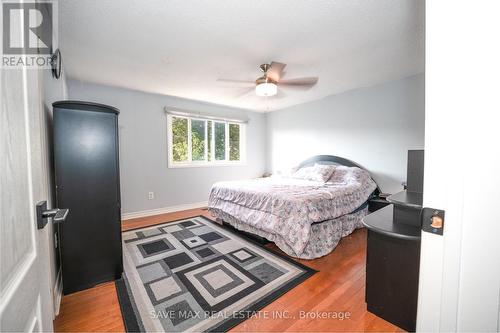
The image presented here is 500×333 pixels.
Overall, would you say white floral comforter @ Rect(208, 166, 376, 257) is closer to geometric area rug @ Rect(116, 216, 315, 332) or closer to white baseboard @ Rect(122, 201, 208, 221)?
geometric area rug @ Rect(116, 216, 315, 332)

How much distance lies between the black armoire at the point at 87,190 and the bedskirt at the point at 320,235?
5.31 ft

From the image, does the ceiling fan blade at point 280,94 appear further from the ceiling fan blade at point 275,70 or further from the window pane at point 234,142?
the window pane at point 234,142

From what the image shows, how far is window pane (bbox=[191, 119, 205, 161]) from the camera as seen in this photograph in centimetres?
460

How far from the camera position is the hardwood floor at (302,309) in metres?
1.44

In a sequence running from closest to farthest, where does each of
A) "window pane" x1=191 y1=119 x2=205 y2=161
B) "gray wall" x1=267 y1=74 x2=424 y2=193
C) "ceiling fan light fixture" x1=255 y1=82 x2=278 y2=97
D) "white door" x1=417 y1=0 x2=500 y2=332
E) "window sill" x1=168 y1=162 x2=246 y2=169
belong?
"white door" x1=417 y1=0 x2=500 y2=332 < "ceiling fan light fixture" x1=255 y1=82 x2=278 y2=97 < "gray wall" x1=267 y1=74 x2=424 y2=193 < "window sill" x1=168 y1=162 x2=246 y2=169 < "window pane" x1=191 y1=119 x2=205 y2=161

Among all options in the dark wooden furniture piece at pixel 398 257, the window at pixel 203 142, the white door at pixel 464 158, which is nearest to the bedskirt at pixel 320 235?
the dark wooden furniture piece at pixel 398 257

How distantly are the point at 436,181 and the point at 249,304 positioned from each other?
5.08 feet

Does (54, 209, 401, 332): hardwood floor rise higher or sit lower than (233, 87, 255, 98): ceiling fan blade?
lower

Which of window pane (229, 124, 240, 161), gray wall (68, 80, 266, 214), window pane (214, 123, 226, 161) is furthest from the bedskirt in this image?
window pane (229, 124, 240, 161)

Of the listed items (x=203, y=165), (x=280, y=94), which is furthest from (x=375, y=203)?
(x=203, y=165)

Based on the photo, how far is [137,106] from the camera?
3.81 meters

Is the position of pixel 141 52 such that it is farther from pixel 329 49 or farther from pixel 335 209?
pixel 335 209

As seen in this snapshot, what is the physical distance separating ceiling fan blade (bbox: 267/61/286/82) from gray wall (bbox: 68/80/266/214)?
2289 millimetres

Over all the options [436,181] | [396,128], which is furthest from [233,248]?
[396,128]
